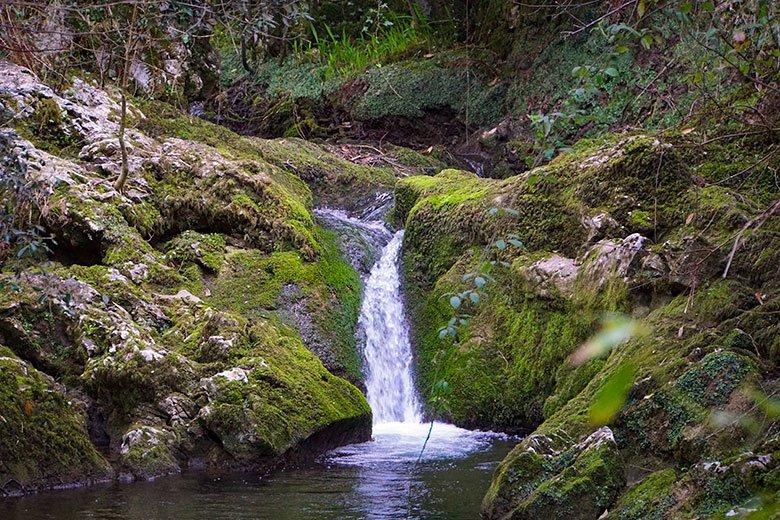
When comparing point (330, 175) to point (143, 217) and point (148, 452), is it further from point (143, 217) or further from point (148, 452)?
point (148, 452)

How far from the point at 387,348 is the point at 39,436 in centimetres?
416

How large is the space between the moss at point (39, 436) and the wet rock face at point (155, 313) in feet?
0.03

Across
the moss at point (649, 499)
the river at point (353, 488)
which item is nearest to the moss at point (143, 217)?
the river at point (353, 488)

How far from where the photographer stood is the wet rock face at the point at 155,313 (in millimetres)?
6305

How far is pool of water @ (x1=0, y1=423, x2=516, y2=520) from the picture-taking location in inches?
208

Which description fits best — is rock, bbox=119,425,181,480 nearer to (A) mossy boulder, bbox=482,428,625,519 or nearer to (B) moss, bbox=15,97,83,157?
(A) mossy boulder, bbox=482,428,625,519

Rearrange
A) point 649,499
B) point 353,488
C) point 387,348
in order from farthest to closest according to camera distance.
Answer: point 387,348 → point 353,488 → point 649,499

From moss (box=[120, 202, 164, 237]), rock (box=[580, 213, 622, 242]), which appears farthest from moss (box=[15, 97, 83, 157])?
rock (box=[580, 213, 622, 242])

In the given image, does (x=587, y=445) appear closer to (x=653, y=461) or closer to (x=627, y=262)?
(x=653, y=461)

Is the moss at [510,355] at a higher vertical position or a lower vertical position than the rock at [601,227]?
lower

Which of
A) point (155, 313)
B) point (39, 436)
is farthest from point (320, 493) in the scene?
point (155, 313)

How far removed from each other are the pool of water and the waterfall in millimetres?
1498

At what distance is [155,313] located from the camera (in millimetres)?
7645

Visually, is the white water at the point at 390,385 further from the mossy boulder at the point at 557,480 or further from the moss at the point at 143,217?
the moss at the point at 143,217
